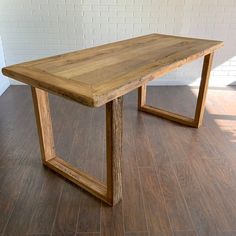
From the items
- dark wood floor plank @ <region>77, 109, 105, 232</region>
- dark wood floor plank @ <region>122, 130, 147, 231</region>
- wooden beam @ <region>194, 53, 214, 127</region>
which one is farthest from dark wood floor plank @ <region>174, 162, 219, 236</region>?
wooden beam @ <region>194, 53, 214, 127</region>

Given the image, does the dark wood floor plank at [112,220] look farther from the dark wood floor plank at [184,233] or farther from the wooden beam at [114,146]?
the dark wood floor plank at [184,233]

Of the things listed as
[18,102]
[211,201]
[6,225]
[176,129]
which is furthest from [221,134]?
[18,102]

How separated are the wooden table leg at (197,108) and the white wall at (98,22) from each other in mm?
1007

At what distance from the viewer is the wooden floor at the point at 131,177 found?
5.05 feet

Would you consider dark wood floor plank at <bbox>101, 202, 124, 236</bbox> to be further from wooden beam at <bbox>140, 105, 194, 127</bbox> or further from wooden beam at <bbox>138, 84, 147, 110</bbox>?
wooden beam at <bbox>138, 84, 147, 110</bbox>

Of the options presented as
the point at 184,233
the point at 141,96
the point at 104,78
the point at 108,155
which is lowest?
the point at 184,233

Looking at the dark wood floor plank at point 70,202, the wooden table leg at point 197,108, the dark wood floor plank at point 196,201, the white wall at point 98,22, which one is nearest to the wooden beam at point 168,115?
the wooden table leg at point 197,108

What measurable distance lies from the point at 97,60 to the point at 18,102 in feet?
5.61

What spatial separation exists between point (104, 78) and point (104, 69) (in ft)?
0.56

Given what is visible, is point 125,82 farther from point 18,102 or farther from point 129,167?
point 18,102

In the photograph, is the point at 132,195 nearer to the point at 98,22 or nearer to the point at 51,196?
the point at 51,196

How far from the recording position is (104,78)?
1435 mm

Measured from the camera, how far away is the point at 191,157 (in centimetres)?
215

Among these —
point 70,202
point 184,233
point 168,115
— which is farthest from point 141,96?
point 184,233
